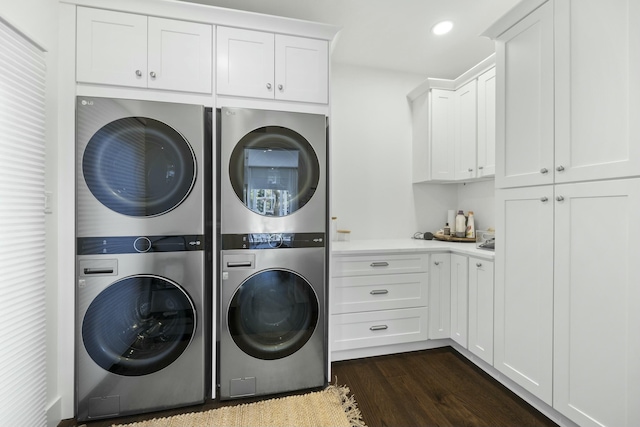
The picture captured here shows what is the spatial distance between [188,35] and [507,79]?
193 centimetres

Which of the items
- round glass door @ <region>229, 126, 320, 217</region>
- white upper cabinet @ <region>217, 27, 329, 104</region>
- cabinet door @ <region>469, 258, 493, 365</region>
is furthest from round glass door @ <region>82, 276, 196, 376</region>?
cabinet door @ <region>469, 258, 493, 365</region>

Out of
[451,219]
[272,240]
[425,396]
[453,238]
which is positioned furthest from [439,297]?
[272,240]

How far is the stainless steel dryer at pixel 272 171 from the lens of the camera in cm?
163

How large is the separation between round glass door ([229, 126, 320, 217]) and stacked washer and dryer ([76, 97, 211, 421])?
0.22 meters

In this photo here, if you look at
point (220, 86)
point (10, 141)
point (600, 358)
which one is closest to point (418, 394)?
point (600, 358)

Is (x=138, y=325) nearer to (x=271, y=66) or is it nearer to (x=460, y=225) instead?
(x=271, y=66)

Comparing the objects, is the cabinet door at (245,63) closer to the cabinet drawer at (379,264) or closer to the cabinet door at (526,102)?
the cabinet drawer at (379,264)

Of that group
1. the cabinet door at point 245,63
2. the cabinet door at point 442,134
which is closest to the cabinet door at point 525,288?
the cabinet door at point 442,134

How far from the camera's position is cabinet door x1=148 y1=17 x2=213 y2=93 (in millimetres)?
1573

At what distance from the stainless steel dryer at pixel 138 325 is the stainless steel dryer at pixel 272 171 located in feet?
1.12

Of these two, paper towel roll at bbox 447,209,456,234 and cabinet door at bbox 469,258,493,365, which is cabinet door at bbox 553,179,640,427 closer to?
cabinet door at bbox 469,258,493,365

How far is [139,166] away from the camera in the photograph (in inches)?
60.4

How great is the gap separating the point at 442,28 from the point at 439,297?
2.15 metres

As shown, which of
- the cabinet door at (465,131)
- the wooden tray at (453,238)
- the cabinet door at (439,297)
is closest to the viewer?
the cabinet door at (439,297)
